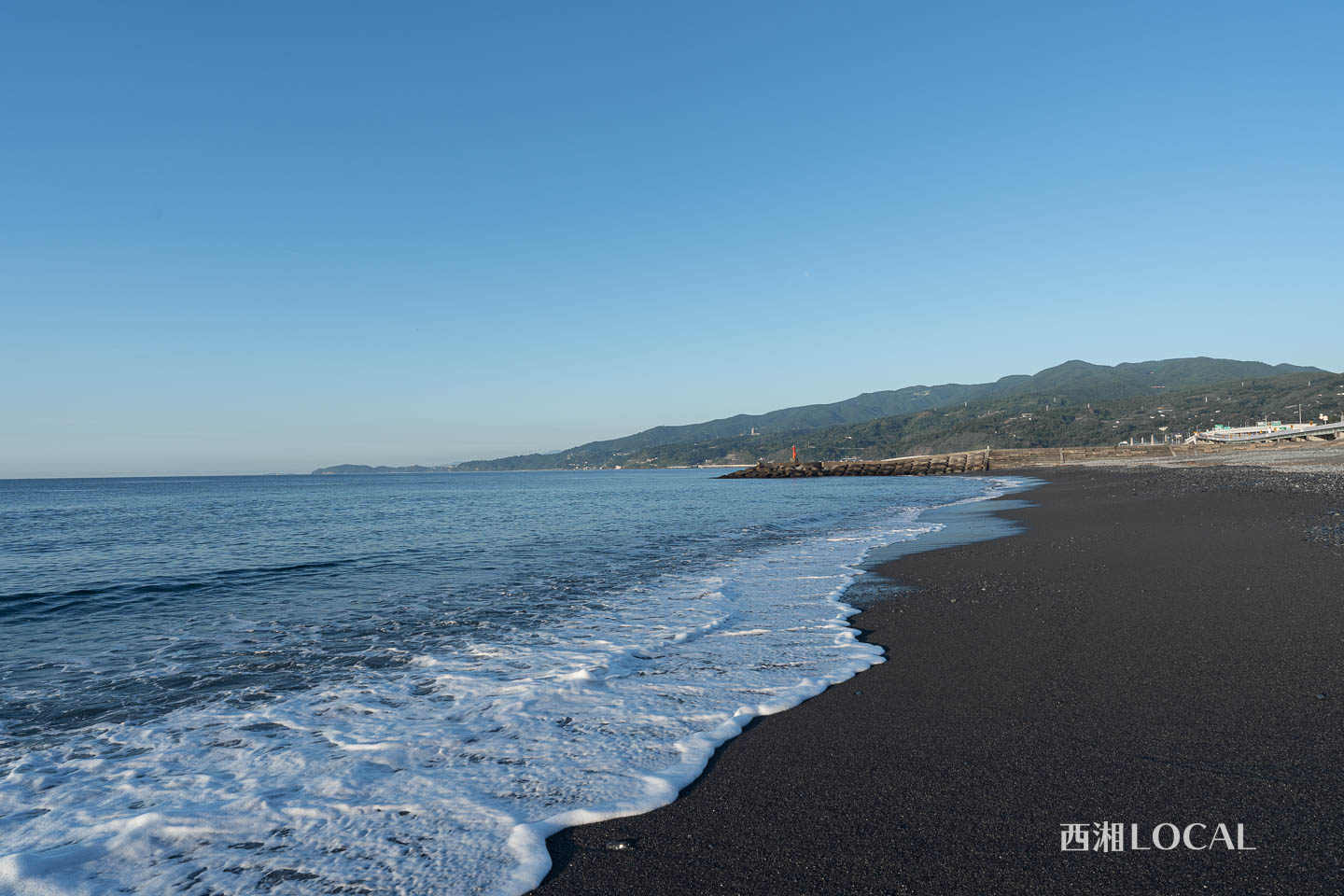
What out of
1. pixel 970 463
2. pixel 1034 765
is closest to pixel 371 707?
pixel 1034 765

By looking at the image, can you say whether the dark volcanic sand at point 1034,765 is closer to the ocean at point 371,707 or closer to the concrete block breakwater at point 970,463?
the ocean at point 371,707

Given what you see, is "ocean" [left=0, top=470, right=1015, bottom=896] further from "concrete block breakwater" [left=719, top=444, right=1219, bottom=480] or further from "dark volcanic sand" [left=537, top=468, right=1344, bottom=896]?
"concrete block breakwater" [left=719, top=444, right=1219, bottom=480]

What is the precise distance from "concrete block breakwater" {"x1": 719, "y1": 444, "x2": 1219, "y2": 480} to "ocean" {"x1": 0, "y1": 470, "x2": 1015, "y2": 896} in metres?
86.1

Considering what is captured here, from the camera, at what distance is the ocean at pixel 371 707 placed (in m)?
3.82

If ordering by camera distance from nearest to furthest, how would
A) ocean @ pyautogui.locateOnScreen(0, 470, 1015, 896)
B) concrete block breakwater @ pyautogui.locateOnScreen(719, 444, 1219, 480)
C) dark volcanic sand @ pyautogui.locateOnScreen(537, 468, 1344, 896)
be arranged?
1. dark volcanic sand @ pyautogui.locateOnScreen(537, 468, 1344, 896)
2. ocean @ pyautogui.locateOnScreen(0, 470, 1015, 896)
3. concrete block breakwater @ pyautogui.locateOnScreen(719, 444, 1219, 480)

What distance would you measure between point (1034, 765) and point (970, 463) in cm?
10005

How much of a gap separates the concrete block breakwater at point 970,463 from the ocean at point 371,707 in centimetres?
8611

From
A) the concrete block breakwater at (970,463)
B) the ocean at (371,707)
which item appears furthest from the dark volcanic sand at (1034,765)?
→ the concrete block breakwater at (970,463)

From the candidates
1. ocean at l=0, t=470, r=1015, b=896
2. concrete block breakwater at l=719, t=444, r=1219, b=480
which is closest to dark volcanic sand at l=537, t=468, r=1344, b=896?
ocean at l=0, t=470, r=1015, b=896

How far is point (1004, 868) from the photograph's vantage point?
10.5 feet

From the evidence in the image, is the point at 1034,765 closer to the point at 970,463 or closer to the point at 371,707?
the point at 371,707

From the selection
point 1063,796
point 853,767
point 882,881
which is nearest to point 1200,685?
point 1063,796

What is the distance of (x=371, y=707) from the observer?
21.3ft

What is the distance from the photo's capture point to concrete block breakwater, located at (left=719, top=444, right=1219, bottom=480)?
A: 9426 cm
